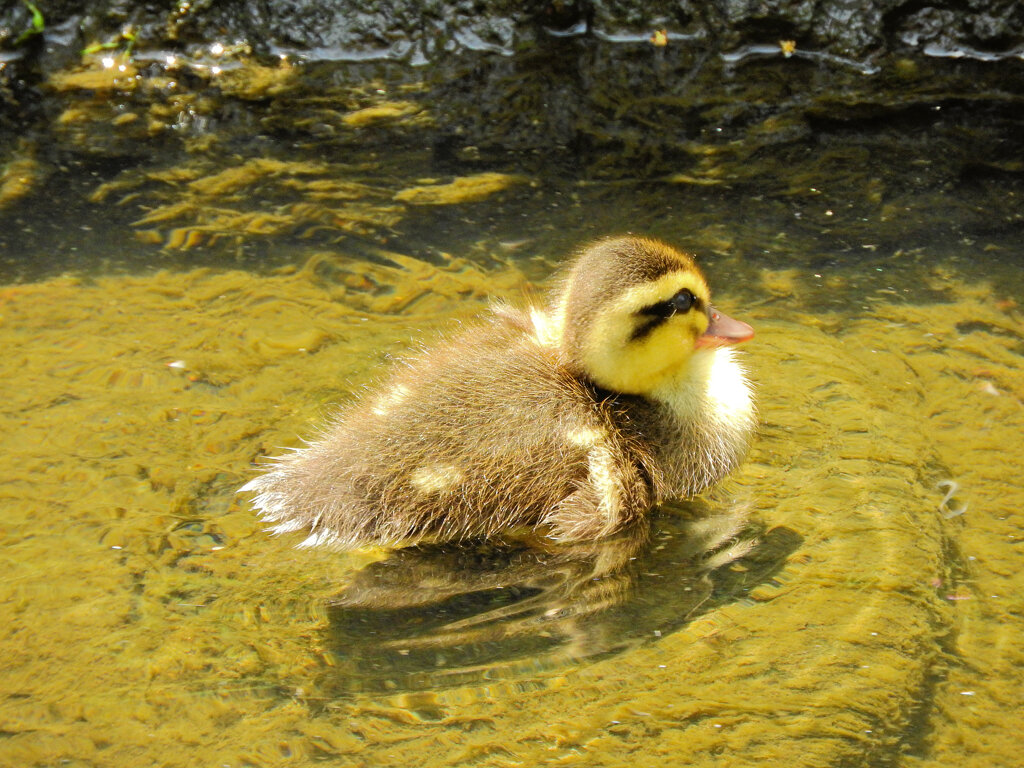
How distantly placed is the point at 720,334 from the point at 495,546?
3.39ft

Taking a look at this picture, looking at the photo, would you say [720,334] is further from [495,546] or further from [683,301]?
[495,546]

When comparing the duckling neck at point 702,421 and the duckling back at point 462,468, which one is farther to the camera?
the duckling neck at point 702,421

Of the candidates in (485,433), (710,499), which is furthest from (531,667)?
(710,499)

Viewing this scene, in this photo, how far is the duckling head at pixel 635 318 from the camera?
3.60 m

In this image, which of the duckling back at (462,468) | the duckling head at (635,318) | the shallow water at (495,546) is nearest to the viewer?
the shallow water at (495,546)

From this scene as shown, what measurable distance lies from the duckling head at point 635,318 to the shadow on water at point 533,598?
1.64 feet

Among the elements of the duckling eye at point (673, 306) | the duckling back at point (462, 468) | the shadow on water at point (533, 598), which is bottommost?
the shadow on water at point (533, 598)

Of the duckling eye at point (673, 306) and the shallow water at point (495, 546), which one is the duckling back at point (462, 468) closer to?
the shallow water at point (495, 546)

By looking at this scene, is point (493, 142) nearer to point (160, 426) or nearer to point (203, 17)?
point (203, 17)

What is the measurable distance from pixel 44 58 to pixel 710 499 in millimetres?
4428

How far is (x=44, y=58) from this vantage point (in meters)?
6.10

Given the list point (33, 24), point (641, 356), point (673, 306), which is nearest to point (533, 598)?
point (641, 356)

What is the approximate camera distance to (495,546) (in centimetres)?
359

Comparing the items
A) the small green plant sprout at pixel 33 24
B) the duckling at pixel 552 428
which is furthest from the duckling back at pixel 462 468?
the small green plant sprout at pixel 33 24
